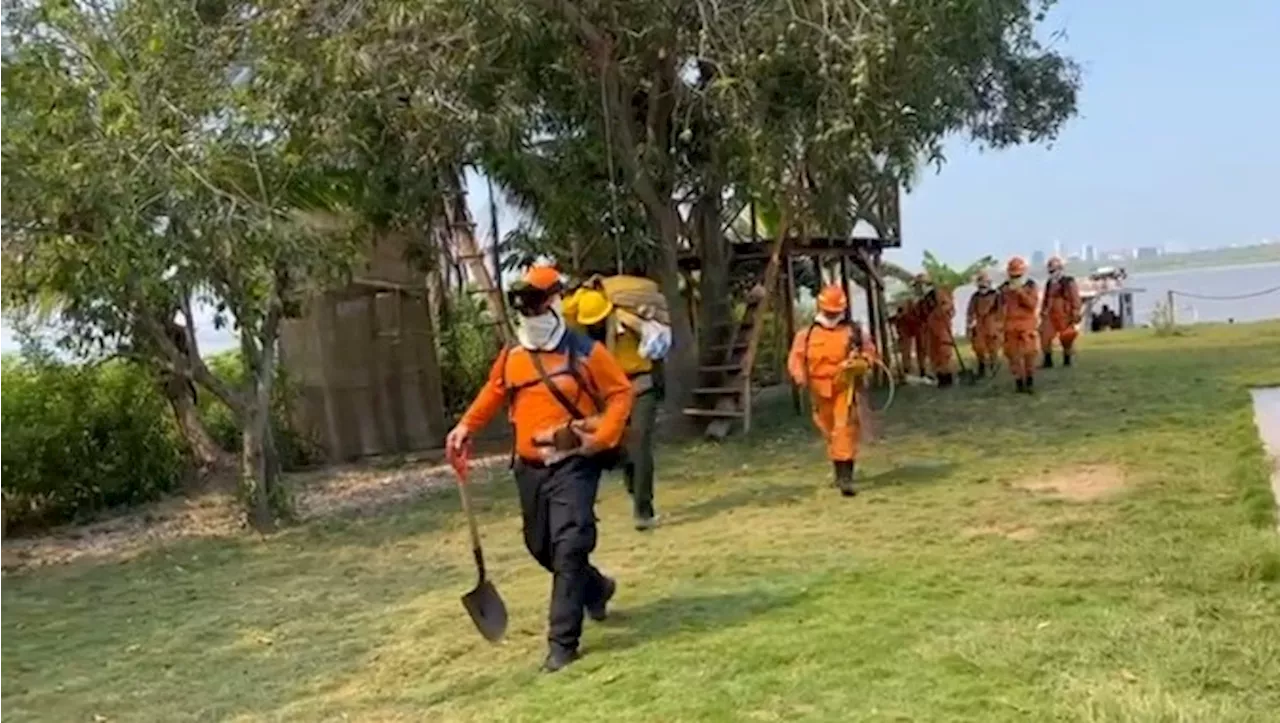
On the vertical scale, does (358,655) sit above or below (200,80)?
below

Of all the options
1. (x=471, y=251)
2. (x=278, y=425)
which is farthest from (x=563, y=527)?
(x=278, y=425)

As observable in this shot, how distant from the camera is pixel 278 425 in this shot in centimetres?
1364

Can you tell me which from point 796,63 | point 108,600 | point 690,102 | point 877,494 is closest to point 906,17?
point 796,63

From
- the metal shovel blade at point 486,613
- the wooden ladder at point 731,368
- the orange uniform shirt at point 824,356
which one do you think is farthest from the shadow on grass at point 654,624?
the wooden ladder at point 731,368

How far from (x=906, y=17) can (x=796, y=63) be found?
3.15ft

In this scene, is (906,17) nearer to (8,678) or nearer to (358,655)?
(358,655)

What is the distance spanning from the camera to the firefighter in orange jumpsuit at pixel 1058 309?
15.8m

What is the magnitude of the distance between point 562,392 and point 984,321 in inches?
416

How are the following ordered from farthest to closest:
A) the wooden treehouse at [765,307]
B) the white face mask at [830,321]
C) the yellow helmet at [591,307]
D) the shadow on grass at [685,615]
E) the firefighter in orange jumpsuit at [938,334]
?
the firefighter in orange jumpsuit at [938,334], the wooden treehouse at [765,307], the white face mask at [830,321], the yellow helmet at [591,307], the shadow on grass at [685,615]

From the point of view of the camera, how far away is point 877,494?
869cm

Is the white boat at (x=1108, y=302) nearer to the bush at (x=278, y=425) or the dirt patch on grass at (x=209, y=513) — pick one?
the bush at (x=278, y=425)

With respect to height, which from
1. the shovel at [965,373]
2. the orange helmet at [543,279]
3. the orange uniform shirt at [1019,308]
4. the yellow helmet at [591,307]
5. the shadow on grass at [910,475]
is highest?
the orange helmet at [543,279]

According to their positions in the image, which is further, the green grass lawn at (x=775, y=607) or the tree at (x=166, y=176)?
the tree at (x=166, y=176)

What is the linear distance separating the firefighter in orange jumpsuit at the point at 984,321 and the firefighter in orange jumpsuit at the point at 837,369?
20.4 ft
